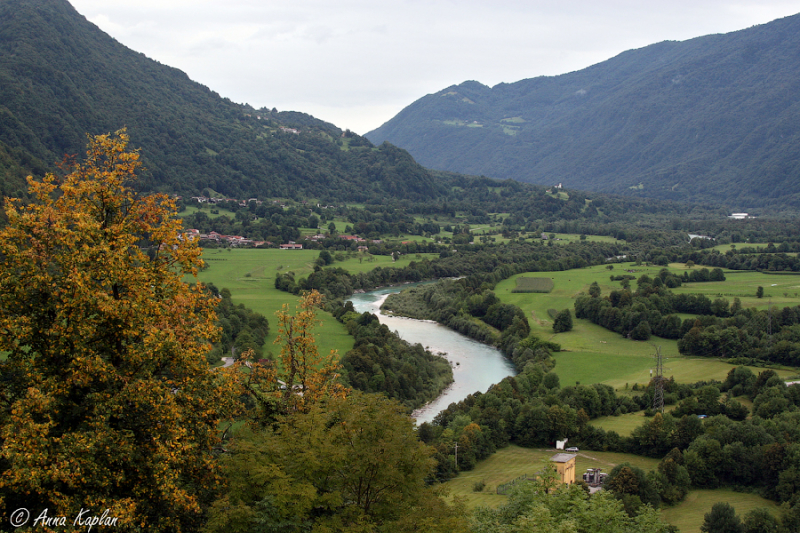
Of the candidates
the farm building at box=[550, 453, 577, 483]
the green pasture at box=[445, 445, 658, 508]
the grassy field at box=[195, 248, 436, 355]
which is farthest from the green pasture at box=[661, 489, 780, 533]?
the grassy field at box=[195, 248, 436, 355]

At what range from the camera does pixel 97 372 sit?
10383mm

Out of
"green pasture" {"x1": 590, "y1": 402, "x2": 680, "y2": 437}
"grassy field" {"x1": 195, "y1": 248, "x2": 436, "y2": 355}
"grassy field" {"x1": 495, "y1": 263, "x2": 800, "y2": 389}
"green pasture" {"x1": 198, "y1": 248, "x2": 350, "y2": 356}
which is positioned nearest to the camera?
"green pasture" {"x1": 590, "y1": 402, "x2": 680, "y2": 437}

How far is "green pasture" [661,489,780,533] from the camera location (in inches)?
1061

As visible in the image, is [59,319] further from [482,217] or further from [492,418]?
[482,217]

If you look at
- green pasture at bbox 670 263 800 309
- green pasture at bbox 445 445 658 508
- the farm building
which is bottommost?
green pasture at bbox 445 445 658 508

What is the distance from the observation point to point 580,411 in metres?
38.1

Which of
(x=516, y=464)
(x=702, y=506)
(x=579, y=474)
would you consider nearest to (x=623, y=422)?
(x=516, y=464)

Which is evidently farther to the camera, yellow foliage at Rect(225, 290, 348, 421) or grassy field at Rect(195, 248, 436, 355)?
grassy field at Rect(195, 248, 436, 355)

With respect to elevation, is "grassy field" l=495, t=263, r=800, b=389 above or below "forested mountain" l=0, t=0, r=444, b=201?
below

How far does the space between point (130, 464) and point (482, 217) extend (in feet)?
524

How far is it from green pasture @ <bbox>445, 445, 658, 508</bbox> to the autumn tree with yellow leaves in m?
21.0

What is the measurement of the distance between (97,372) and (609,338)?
184ft

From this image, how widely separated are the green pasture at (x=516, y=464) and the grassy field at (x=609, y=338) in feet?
39.3

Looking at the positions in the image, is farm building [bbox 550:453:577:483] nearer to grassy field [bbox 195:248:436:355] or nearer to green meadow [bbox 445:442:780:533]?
green meadow [bbox 445:442:780:533]
